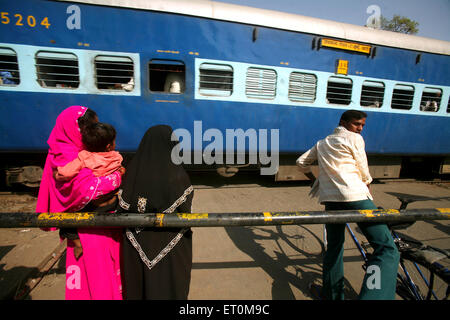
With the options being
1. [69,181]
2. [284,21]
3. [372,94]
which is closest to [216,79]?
[284,21]

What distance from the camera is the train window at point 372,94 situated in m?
4.85

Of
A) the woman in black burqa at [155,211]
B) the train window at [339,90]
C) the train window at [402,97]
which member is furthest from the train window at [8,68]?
the train window at [402,97]

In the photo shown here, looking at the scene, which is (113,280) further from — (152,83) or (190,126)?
(152,83)

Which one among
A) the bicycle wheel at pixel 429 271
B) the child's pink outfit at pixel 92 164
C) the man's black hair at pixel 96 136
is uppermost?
the man's black hair at pixel 96 136

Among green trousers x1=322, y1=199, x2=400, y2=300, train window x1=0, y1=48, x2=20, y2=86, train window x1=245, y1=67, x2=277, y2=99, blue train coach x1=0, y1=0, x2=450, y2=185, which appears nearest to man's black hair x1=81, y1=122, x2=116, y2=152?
green trousers x1=322, y1=199, x2=400, y2=300

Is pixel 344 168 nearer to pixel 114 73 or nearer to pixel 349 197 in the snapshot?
pixel 349 197

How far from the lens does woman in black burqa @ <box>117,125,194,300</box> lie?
1.19 meters

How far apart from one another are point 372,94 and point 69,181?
19.8 feet

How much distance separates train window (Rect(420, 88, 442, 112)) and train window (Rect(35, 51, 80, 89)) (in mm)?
7796

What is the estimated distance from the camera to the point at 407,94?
5145 mm

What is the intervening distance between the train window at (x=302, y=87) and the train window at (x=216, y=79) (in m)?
1.33

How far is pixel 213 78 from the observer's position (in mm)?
4113

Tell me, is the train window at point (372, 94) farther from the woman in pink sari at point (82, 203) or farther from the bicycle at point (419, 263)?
the woman in pink sari at point (82, 203)

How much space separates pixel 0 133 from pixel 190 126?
10.5 feet
